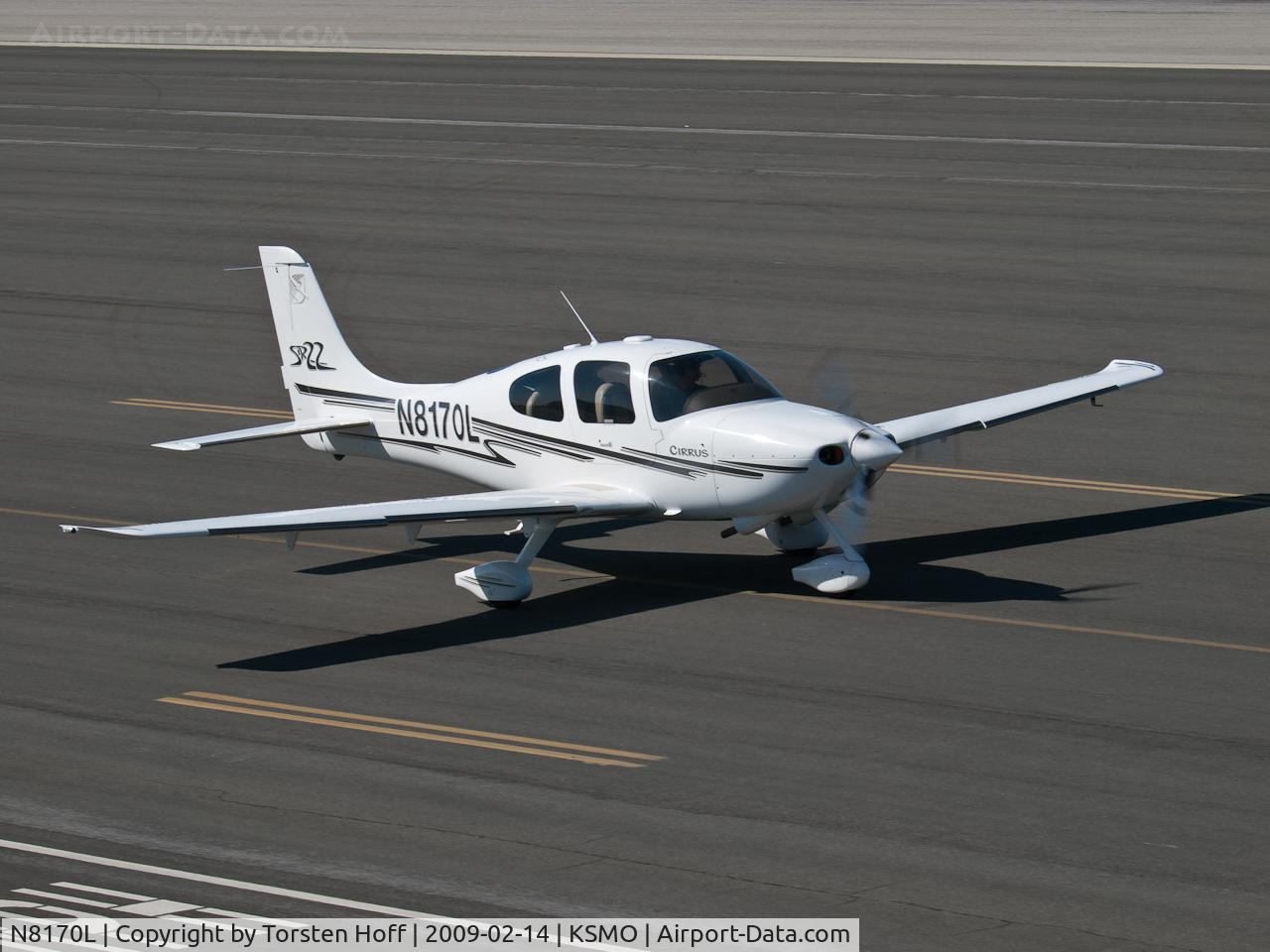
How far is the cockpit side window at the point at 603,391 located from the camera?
1823cm

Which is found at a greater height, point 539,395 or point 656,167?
point 656,167

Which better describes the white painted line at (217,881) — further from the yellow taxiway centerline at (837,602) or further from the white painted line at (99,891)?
the yellow taxiway centerline at (837,602)

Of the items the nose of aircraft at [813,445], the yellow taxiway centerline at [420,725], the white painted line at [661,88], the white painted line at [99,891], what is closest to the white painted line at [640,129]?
the white painted line at [661,88]

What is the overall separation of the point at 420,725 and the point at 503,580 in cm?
311

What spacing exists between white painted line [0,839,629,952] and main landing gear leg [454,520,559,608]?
6.03m

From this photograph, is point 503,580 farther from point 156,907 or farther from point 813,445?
point 156,907

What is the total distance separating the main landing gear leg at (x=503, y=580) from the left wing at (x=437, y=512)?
1.24ft

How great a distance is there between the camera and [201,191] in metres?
42.8

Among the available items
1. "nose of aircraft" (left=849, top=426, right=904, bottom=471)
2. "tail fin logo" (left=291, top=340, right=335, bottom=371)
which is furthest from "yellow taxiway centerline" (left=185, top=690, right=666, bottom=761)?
"tail fin logo" (left=291, top=340, right=335, bottom=371)

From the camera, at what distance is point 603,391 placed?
725 inches

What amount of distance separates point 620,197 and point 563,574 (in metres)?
22.5

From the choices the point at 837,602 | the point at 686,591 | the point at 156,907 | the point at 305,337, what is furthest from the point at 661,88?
the point at 156,907

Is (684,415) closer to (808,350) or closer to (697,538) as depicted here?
(697,538)

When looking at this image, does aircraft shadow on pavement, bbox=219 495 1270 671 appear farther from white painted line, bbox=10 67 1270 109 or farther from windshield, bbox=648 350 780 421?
white painted line, bbox=10 67 1270 109
